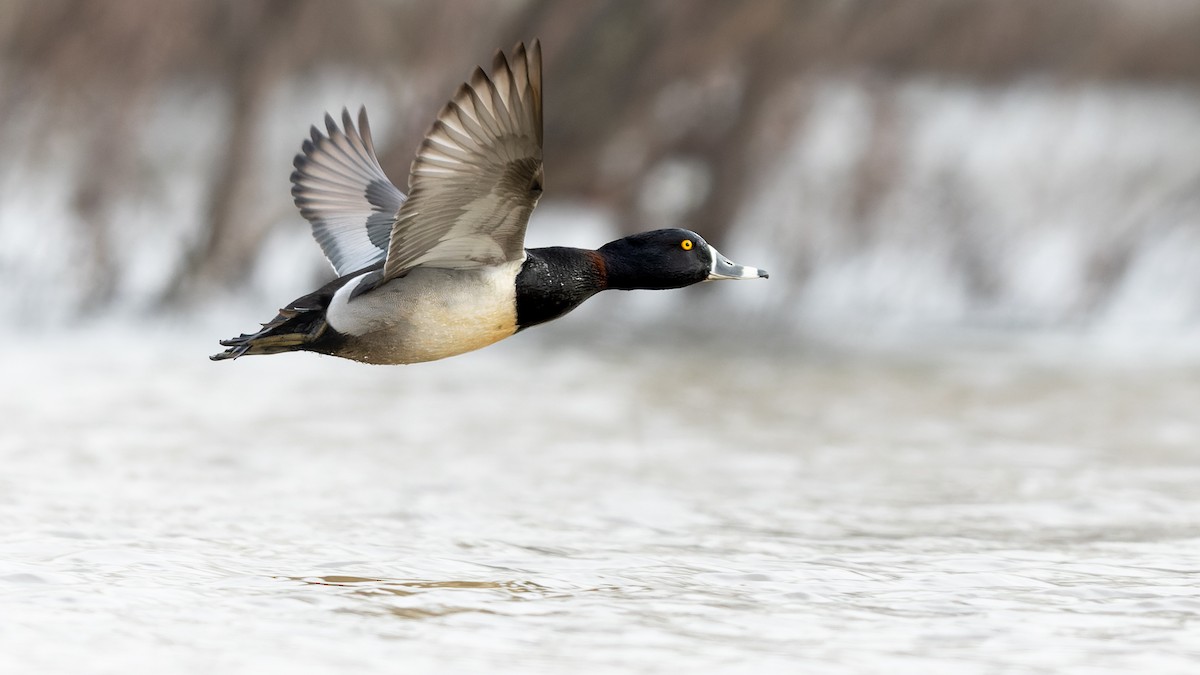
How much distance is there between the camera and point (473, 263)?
467 cm

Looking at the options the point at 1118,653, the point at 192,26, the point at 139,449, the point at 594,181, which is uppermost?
the point at 192,26

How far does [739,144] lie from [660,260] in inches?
288

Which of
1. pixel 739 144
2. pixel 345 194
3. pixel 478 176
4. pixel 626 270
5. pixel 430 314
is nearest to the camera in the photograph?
pixel 478 176

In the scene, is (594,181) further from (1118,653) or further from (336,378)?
(1118,653)

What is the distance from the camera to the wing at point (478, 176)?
13.7 ft

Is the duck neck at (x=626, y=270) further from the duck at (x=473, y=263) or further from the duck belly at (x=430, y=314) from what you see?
the duck belly at (x=430, y=314)

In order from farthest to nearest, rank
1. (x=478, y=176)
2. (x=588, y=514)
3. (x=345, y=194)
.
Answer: (x=588, y=514) → (x=345, y=194) → (x=478, y=176)

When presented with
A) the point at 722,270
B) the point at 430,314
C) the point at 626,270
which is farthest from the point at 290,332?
the point at 722,270

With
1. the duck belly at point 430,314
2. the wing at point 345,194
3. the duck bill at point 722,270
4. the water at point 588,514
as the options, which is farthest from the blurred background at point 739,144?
the duck belly at point 430,314

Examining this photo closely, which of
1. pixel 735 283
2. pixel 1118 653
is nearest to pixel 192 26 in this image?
pixel 735 283

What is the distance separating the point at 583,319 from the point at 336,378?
3.74m

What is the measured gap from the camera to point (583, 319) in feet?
44.5

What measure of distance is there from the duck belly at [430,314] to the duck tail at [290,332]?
0.06 meters

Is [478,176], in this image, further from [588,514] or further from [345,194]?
[588,514]
